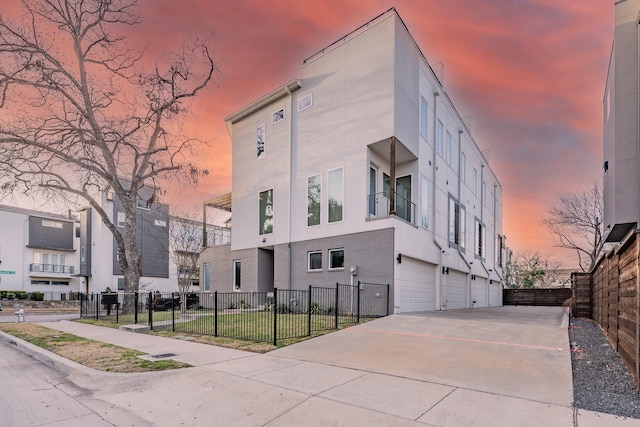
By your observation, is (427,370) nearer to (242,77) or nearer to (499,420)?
(499,420)

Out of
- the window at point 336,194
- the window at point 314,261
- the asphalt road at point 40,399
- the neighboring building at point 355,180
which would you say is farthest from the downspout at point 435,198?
the asphalt road at point 40,399

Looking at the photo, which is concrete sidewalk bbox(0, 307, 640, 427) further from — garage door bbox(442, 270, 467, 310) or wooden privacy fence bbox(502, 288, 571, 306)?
wooden privacy fence bbox(502, 288, 571, 306)

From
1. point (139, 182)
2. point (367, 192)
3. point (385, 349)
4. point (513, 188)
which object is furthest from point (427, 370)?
point (513, 188)

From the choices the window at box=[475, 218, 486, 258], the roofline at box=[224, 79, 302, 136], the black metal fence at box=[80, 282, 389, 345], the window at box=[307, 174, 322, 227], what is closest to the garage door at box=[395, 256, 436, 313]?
the black metal fence at box=[80, 282, 389, 345]

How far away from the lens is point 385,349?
819cm

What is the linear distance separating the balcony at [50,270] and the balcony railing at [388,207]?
4087 cm

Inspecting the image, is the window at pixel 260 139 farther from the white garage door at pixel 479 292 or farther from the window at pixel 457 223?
the white garage door at pixel 479 292

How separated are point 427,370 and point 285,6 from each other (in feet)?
39.0

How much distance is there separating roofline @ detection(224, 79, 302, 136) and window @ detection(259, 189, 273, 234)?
4821 millimetres

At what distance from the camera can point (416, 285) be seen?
16281 mm

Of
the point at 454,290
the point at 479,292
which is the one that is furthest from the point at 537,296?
the point at 454,290

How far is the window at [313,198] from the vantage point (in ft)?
56.6

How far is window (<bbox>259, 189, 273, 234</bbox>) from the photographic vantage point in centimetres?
1975

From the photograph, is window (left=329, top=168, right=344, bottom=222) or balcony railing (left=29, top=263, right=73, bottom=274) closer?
window (left=329, top=168, right=344, bottom=222)
